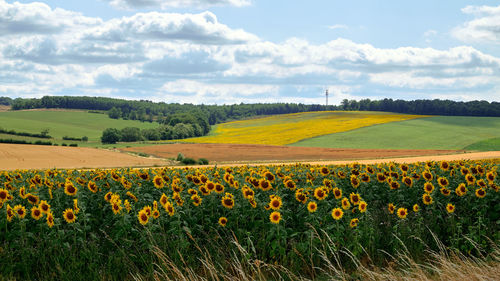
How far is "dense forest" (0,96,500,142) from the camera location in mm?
97438

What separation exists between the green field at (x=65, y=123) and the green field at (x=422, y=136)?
1864 inches

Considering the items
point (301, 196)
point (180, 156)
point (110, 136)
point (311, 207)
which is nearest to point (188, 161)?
point (180, 156)

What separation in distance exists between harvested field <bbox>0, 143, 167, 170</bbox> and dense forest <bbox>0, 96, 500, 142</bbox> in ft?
97.8

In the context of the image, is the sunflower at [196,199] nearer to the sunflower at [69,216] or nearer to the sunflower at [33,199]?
the sunflower at [69,216]

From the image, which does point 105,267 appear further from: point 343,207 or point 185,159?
point 185,159

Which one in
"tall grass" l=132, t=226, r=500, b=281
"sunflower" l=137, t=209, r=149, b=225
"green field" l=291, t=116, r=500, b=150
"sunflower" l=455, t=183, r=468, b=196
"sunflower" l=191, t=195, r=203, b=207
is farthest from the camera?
"green field" l=291, t=116, r=500, b=150

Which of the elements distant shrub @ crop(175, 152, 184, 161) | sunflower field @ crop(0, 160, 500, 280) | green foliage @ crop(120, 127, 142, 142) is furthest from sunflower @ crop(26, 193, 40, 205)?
green foliage @ crop(120, 127, 142, 142)

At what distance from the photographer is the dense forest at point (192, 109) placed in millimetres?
97438

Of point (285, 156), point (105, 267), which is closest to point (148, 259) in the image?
point (105, 267)

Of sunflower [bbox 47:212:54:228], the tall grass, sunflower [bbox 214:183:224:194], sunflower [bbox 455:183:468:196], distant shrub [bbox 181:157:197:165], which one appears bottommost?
distant shrub [bbox 181:157:197:165]

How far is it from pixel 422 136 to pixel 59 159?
53576 mm

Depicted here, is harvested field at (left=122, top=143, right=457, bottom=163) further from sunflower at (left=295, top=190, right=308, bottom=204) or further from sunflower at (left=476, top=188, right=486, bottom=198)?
sunflower at (left=295, top=190, right=308, bottom=204)

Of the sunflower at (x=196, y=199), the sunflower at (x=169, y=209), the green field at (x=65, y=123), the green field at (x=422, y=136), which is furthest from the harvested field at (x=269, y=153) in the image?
the sunflower at (x=169, y=209)

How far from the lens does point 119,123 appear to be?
128125 mm
